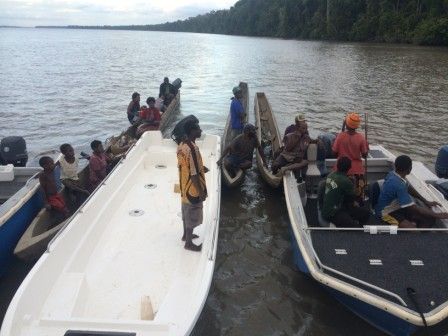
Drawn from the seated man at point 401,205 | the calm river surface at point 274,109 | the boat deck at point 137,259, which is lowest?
the calm river surface at point 274,109

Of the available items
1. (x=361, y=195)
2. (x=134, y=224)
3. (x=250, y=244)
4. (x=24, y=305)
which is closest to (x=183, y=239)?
(x=134, y=224)

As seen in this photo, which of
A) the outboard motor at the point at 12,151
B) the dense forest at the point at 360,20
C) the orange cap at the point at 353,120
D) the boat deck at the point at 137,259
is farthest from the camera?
the dense forest at the point at 360,20

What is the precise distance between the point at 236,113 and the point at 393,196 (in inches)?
192

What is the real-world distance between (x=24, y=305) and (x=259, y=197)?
5159 millimetres

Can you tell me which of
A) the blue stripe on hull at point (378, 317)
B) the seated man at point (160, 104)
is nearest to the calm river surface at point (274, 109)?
the blue stripe on hull at point (378, 317)

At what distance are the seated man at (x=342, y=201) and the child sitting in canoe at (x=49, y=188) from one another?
3.85 m

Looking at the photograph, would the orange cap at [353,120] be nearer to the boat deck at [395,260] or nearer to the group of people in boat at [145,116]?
the boat deck at [395,260]

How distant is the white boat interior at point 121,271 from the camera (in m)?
3.62

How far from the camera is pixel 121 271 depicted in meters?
4.85

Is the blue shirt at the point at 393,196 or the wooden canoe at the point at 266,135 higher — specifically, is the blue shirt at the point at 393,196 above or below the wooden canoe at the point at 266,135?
above

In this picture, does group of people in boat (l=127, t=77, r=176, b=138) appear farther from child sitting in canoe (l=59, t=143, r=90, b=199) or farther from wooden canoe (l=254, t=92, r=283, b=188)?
child sitting in canoe (l=59, t=143, r=90, b=199)

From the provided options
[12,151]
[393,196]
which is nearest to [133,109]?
[12,151]

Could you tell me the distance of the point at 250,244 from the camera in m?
6.56

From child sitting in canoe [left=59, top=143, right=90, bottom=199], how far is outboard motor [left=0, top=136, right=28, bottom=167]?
1660 millimetres
